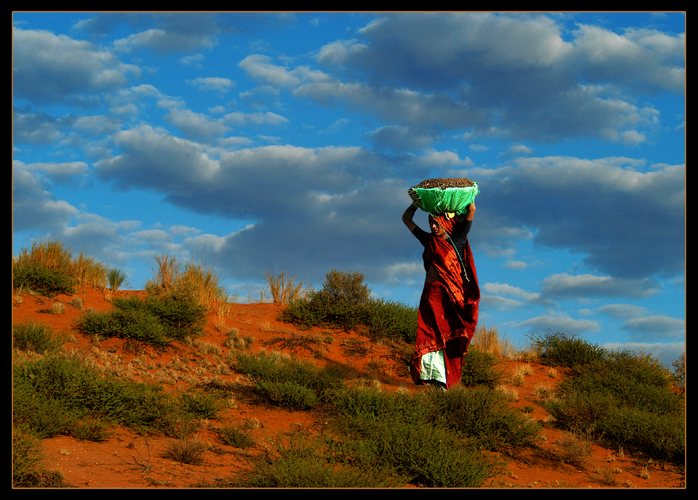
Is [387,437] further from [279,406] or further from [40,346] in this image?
[40,346]

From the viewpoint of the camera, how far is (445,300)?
12570 millimetres

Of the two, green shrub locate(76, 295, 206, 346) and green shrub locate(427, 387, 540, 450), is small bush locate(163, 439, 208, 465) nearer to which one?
green shrub locate(427, 387, 540, 450)

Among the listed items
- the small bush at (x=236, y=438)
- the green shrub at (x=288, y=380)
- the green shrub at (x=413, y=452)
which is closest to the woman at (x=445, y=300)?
the green shrub at (x=413, y=452)

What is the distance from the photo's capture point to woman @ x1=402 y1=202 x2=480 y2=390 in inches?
489

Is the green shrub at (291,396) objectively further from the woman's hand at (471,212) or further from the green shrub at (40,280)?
the green shrub at (40,280)

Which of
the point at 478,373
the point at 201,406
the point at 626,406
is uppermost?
the point at 478,373

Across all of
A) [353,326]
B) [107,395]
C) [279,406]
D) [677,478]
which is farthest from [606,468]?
[353,326]

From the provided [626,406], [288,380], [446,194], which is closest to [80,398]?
[288,380]

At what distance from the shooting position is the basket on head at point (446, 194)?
12.2 meters

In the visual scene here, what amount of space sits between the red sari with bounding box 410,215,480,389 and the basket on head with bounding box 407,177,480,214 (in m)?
0.20

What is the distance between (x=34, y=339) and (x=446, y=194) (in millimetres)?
8315

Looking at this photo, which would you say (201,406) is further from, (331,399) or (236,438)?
(331,399)

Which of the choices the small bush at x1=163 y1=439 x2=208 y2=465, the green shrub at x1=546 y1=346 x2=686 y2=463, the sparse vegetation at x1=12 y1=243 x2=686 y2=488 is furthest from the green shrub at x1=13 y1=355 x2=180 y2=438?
the green shrub at x1=546 y1=346 x2=686 y2=463

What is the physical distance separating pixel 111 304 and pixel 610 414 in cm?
1172
